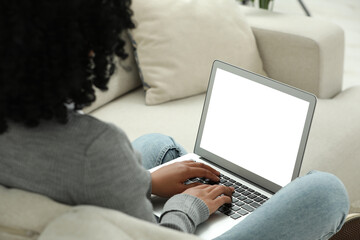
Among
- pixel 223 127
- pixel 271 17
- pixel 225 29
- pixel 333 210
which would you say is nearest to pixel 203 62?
pixel 225 29

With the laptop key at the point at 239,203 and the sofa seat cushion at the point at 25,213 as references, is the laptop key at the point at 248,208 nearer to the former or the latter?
the laptop key at the point at 239,203

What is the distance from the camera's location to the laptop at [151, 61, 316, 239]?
1.19 meters

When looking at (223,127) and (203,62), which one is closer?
(223,127)

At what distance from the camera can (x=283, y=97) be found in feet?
4.02

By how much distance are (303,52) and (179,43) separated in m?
0.45

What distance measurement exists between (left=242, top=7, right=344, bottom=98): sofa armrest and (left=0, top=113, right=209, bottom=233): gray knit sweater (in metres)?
1.31

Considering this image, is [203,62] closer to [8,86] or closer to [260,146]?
[260,146]

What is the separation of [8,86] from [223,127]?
2.37 ft

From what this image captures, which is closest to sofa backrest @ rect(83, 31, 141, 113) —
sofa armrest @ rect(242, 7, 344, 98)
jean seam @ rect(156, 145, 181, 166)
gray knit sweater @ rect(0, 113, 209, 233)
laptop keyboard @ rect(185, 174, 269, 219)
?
sofa armrest @ rect(242, 7, 344, 98)

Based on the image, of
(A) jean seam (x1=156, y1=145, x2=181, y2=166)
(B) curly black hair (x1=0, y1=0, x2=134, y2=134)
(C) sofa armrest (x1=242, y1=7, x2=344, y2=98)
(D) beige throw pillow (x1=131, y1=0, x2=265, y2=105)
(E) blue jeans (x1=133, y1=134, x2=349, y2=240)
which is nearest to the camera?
(B) curly black hair (x1=0, y1=0, x2=134, y2=134)

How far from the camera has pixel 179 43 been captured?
6.07 ft

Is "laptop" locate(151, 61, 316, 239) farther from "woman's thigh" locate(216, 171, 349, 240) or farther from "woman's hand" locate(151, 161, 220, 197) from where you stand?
"woman's thigh" locate(216, 171, 349, 240)

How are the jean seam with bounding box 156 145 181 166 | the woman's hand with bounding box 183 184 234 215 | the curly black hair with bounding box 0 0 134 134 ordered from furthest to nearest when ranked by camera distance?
the jean seam with bounding box 156 145 181 166, the woman's hand with bounding box 183 184 234 215, the curly black hair with bounding box 0 0 134 134

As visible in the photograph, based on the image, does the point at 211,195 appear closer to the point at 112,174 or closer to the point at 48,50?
the point at 112,174
